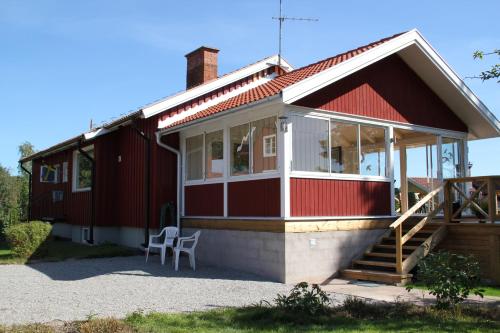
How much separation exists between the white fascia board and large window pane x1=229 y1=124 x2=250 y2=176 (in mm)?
2437

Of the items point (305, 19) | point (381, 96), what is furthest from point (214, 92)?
point (381, 96)

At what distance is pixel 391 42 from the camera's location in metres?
11.6

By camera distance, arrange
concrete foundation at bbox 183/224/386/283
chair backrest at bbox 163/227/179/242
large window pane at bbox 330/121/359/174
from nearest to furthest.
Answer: concrete foundation at bbox 183/224/386/283 < large window pane at bbox 330/121/359/174 < chair backrest at bbox 163/227/179/242

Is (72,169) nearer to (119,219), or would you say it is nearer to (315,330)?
(119,219)

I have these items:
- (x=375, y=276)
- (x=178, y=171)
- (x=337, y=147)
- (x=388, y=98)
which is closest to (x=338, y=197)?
(x=337, y=147)

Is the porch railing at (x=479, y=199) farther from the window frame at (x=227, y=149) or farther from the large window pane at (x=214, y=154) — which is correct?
the large window pane at (x=214, y=154)

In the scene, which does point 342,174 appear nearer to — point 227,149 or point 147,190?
point 227,149

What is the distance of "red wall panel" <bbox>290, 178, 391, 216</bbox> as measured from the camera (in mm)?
10133

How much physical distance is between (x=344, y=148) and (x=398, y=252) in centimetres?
251

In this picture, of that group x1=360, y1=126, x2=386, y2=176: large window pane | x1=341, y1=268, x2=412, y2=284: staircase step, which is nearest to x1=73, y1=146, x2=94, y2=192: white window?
x1=360, y1=126, x2=386, y2=176: large window pane

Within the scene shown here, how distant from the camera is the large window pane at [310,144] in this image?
10352 mm

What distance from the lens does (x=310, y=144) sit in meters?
10.6

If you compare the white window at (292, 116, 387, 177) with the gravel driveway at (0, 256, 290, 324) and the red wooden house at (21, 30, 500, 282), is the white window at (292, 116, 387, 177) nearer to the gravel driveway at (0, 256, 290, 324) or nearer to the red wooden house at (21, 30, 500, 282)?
the red wooden house at (21, 30, 500, 282)

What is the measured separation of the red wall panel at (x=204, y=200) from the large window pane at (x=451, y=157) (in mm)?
6119
